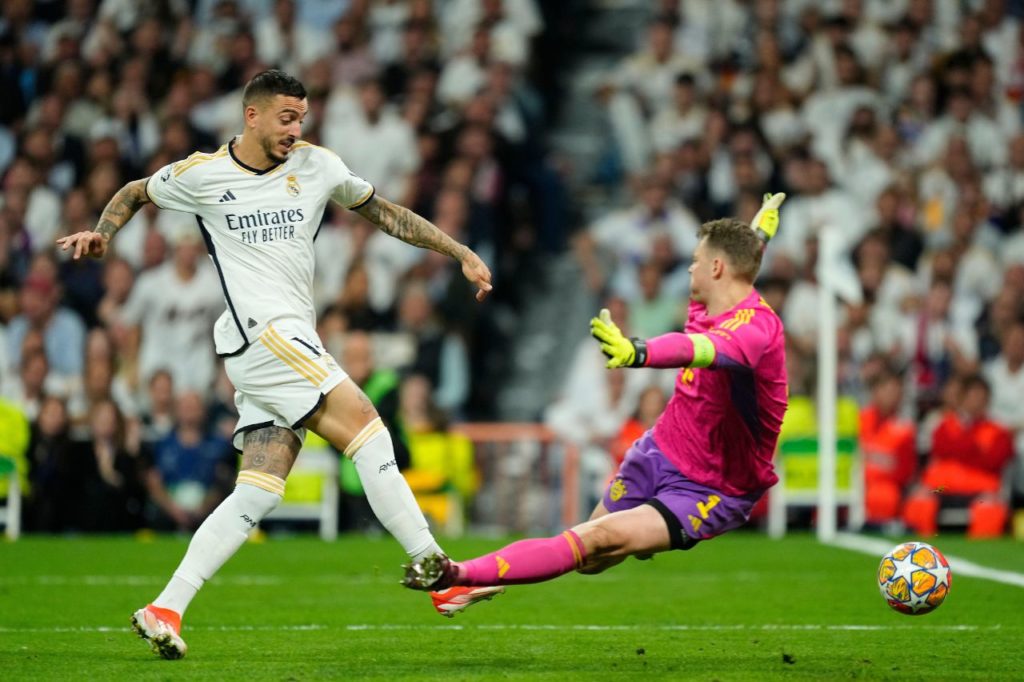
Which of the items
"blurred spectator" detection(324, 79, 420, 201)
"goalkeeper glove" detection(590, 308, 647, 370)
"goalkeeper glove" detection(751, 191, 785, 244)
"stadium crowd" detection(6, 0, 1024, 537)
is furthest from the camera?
"blurred spectator" detection(324, 79, 420, 201)

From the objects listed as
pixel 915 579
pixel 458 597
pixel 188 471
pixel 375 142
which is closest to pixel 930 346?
pixel 375 142

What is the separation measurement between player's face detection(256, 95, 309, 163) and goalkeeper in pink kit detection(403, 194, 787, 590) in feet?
6.20

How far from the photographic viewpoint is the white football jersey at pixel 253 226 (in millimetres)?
7520

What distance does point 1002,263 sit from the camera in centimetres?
1772

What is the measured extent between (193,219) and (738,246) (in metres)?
10.0

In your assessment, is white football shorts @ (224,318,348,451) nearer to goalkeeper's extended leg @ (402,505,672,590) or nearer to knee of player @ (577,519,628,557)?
goalkeeper's extended leg @ (402,505,672,590)

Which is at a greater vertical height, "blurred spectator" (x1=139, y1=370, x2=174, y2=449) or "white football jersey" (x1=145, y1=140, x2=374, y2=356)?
"white football jersey" (x1=145, y1=140, x2=374, y2=356)

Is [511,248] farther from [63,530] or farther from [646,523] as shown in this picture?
[646,523]

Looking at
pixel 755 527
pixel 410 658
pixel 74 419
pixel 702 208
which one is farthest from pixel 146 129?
pixel 410 658

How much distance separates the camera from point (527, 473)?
16641 millimetres

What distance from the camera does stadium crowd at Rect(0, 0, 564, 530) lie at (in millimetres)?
15977

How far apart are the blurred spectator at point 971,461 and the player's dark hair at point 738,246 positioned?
922cm

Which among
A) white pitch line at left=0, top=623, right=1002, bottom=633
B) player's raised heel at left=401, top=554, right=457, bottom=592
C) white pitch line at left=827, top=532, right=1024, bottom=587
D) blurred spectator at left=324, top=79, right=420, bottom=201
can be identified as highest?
blurred spectator at left=324, top=79, right=420, bottom=201

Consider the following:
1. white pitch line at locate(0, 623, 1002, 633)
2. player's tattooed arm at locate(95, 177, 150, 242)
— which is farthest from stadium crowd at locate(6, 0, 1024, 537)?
player's tattooed arm at locate(95, 177, 150, 242)
